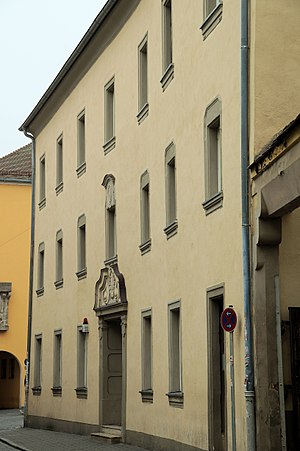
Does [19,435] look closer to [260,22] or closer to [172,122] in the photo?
[172,122]

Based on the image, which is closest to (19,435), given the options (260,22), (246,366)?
(246,366)

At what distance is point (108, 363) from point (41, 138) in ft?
36.4

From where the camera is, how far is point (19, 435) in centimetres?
2734

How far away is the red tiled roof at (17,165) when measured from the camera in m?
44.8

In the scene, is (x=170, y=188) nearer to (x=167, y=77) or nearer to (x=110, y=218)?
(x=167, y=77)

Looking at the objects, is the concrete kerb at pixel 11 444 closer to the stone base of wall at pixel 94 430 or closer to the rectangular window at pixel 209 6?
the stone base of wall at pixel 94 430

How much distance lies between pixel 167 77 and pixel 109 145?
16.6ft

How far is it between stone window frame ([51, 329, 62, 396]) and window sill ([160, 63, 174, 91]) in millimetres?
11250

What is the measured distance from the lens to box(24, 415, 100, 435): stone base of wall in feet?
82.7

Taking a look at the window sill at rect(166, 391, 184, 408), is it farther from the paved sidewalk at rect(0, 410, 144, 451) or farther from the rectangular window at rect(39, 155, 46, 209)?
the rectangular window at rect(39, 155, 46, 209)

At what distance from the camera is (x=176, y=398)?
18422 mm

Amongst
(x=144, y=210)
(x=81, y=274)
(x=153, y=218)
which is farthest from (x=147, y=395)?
(x=81, y=274)

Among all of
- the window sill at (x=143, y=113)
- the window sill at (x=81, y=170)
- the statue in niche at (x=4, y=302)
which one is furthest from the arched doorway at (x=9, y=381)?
the window sill at (x=143, y=113)

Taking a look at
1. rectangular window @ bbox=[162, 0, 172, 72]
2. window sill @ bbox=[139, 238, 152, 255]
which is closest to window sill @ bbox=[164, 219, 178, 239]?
window sill @ bbox=[139, 238, 152, 255]
